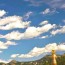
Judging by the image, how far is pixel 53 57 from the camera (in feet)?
149

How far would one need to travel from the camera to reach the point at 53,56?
1788 inches

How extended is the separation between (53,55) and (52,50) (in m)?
1.16

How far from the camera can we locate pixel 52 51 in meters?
46.1

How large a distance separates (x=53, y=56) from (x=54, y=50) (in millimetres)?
1528

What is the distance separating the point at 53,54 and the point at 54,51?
87 cm

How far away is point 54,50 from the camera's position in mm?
46469

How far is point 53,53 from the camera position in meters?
45.8

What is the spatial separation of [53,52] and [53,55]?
691 mm

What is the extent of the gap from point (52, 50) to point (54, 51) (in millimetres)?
464

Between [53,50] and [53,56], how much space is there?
4.49 ft

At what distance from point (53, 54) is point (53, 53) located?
0.24m

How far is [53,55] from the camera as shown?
45469 mm

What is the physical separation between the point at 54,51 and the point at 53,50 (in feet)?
0.94
